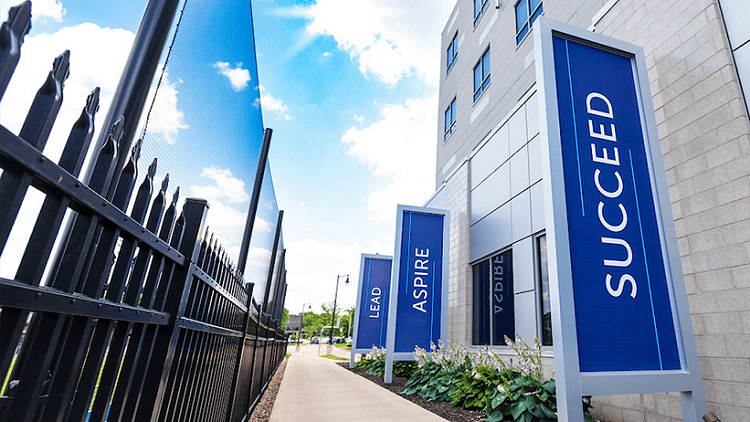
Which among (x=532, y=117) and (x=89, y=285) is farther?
(x=532, y=117)

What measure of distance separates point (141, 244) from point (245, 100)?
455 cm

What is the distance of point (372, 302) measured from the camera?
604 inches

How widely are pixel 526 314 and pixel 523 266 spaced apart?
0.98 meters

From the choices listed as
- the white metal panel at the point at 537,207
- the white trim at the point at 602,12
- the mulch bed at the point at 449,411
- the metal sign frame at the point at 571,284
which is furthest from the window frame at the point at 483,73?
the mulch bed at the point at 449,411

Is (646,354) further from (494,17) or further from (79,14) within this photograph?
(494,17)

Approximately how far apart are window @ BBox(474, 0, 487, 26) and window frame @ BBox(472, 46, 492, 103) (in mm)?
1833

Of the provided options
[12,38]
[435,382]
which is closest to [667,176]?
[435,382]

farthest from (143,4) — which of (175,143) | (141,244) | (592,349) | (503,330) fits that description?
(503,330)

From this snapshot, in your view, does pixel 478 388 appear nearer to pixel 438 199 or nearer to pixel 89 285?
pixel 89 285

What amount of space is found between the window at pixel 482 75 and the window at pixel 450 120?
6.01 feet

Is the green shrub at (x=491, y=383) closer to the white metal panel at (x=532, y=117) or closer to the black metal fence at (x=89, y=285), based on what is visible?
the black metal fence at (x=89, y=285)

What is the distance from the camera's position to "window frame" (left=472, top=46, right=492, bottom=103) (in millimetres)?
11906

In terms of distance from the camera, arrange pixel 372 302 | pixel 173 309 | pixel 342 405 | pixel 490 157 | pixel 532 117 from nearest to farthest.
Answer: pixel 173 309 < pixel 342 405 < pixel 532 117 < pixel 490 157 < pixel 372 302

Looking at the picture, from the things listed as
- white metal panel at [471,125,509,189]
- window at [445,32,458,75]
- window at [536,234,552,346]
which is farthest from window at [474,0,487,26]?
window at [536,234,552,346]
